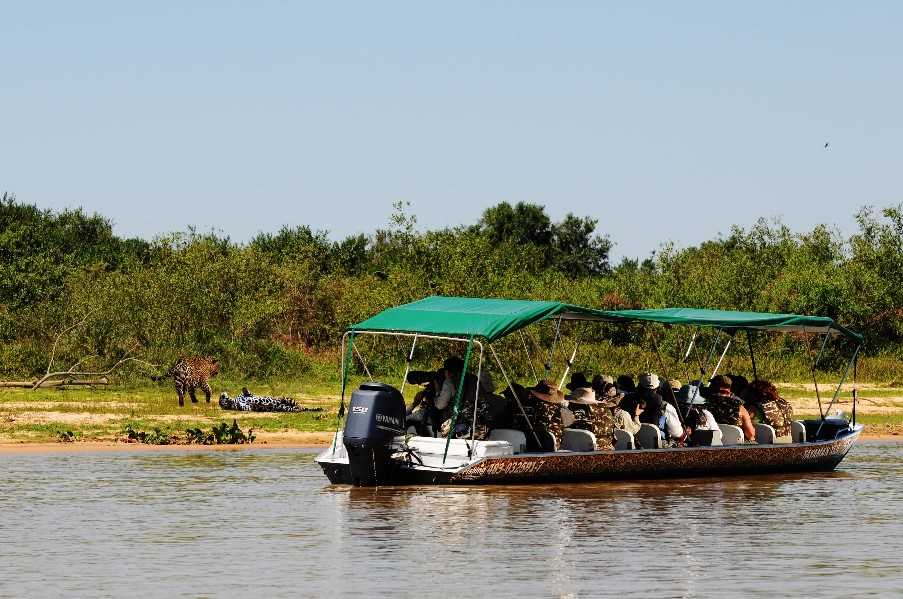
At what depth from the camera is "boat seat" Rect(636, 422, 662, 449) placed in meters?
20.3

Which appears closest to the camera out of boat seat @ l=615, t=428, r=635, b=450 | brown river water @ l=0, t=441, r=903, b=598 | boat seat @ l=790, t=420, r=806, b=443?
brown river water @ l=0, t=441, r=903, b=598

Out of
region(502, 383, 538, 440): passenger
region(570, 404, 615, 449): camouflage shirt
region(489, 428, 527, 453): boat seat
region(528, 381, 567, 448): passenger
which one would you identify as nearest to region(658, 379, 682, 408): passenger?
region(570, 404, 615, 449): camouflage shirt

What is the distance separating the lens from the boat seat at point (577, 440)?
19.6m

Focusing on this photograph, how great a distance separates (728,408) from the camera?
2192 cm

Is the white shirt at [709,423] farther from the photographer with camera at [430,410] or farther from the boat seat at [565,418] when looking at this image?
the photographer with camera at [430,410]

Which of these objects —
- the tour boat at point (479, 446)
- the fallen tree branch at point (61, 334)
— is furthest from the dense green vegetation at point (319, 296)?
the tour boat at point (479, 446)

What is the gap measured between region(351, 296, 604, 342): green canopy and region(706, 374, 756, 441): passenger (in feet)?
9.57

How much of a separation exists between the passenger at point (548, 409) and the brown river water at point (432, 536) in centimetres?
81

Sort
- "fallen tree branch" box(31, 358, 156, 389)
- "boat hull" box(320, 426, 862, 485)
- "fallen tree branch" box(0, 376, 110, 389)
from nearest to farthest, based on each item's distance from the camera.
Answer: "boat hull" box(320, 426, 862, 485), "fallen tree branch" box(31, 358, 156, 389), "fallen tree branch" box(0, 376, 110, 389)

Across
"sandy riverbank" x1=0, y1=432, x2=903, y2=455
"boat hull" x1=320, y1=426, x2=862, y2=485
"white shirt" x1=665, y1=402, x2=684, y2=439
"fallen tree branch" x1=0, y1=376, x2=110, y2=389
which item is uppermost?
"fallen tree branch" x1=0, y1=376, x2=110, y2=389

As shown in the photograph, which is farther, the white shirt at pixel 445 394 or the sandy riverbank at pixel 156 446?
the sandy riverbank at pixel 156 446

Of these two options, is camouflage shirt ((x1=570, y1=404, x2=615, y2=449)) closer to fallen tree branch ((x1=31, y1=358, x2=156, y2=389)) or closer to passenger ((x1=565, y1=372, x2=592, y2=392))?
passenger ((x1=565, y1=372, x2=592, y2=392))

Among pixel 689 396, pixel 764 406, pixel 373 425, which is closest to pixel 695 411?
pixel 689 396

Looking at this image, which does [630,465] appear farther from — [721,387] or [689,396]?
[721,387]
